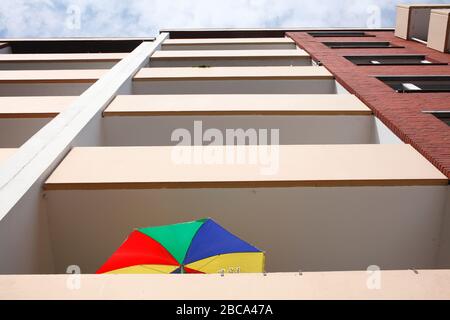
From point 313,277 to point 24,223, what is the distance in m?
4.17

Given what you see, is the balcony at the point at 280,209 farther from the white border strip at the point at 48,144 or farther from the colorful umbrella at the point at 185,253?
the colorful umbrella at the point at 185,253

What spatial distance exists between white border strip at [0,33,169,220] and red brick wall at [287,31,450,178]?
249 inches

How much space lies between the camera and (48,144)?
880 cm

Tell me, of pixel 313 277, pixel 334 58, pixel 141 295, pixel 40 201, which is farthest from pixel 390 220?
pixel 334 58

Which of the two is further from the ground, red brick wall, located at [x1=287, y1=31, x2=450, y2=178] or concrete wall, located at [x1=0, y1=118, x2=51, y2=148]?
red brick wall, located at [x1=287, y1=31, x2=450, y2=178]

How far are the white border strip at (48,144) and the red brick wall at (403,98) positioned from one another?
20.7 feet

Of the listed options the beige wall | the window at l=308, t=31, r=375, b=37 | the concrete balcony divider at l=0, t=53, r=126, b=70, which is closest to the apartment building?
the beige wall

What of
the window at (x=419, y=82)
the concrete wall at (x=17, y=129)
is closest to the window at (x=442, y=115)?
the window at (x=419, y=82)

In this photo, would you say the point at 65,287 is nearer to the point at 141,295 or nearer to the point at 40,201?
the point at 141,295

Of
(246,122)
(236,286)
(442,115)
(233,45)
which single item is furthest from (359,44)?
(236,286)

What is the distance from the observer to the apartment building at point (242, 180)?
15.0ft

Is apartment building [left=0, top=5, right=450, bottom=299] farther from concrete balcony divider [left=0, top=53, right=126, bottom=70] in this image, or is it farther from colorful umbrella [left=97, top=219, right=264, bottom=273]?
concrete balcony divider [left=0, top=53, right=126, bottom=70]

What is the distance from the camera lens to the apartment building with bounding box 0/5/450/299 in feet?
15.0

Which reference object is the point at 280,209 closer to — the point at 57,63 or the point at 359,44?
the point at 57,63
